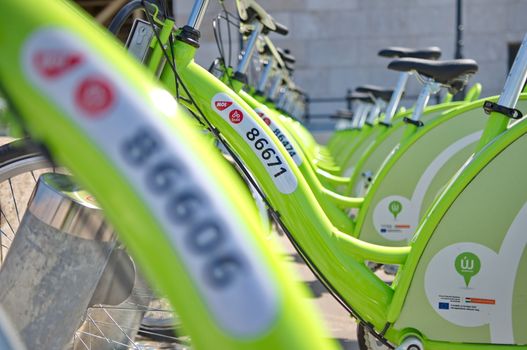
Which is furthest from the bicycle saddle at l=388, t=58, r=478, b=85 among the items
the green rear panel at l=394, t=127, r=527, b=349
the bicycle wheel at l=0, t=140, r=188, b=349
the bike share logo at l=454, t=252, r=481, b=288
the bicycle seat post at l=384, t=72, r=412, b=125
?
the bicycle wheel at l=0, t=140, r=188, b=349

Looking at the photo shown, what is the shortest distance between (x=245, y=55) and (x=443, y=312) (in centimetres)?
191

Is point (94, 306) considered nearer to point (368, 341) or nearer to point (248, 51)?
point (368, 341)

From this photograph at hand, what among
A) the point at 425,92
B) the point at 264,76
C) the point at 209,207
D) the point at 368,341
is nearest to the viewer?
the point at 209,207

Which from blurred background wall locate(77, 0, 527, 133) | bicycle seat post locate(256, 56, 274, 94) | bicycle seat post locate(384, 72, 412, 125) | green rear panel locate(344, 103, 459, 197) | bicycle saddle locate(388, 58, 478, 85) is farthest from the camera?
blurred background wall locate(77, 0, 527, 133)

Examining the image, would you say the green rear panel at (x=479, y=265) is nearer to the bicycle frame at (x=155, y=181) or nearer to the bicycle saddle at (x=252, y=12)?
the bicycle saddle at (x=252, y=12)

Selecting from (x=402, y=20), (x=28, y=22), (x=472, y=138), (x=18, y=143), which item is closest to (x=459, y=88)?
(x=472, y=138)

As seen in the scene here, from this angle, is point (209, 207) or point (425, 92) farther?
point (425, 92)

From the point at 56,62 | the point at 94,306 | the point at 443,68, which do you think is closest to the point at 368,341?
the point at 94,306

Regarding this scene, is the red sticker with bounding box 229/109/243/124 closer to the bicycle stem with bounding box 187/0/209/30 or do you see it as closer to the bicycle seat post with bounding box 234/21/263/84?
the bicycle stem with bounding box 187/0/209/30

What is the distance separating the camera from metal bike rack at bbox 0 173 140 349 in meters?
1.47

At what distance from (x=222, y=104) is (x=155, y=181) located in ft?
4.94

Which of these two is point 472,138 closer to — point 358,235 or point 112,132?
point 358,235

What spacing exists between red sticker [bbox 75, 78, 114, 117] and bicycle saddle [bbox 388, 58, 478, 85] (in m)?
2.62

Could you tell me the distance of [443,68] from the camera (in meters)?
3.26
